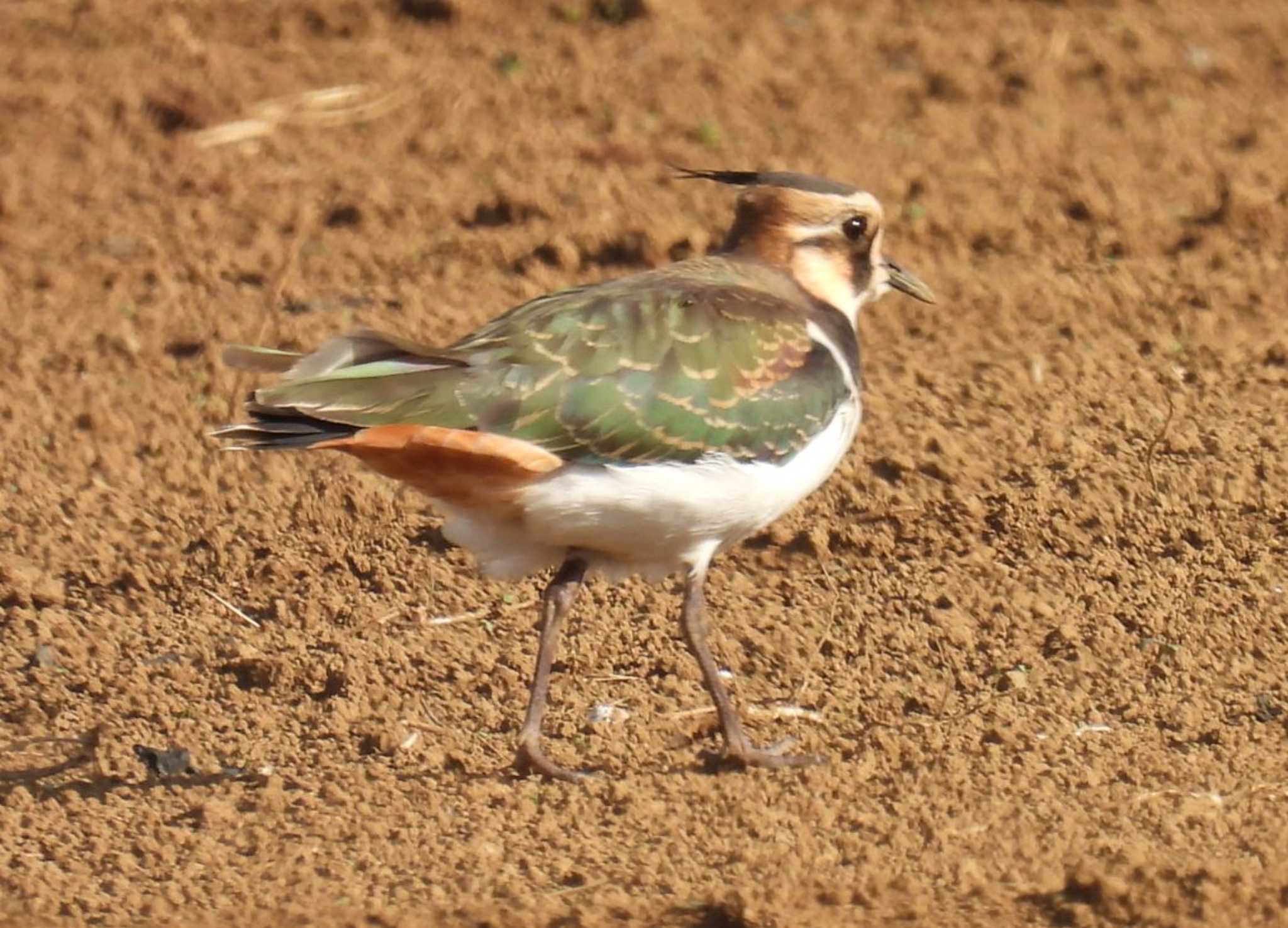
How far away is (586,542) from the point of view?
21.8 feet

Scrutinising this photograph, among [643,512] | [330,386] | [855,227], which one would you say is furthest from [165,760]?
[855,227]

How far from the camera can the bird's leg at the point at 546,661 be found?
672 centimetres

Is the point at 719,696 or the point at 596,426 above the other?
the point at 596,426

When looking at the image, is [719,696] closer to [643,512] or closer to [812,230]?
[643,512]

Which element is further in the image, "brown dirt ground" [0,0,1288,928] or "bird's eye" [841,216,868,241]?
"bird's eye" [841,216,868,241]

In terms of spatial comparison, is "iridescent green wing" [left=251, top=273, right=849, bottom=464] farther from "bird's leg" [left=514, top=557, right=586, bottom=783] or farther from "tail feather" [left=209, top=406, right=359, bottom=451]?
"bird's leg" [left=514, top=557, right=586, bottom=783]

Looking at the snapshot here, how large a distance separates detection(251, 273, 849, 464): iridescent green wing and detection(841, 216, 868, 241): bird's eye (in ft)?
1.73

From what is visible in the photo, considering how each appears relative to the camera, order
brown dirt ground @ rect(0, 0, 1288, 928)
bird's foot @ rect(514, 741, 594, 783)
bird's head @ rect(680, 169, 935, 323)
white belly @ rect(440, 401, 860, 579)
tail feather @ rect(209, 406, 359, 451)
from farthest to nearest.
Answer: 1. bird's head @ rect(680, 169, 935, 323)
2. bird's foot @ rect(514, 741, 594, 783)
3. white belly @ rect(440, 401, 860, 579)
4. tail feather @ rect(209, 406, 359, 451)
5. brown dirt ground @ rect(0, 0, 1288, 928)

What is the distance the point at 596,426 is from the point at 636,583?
1.55 meters

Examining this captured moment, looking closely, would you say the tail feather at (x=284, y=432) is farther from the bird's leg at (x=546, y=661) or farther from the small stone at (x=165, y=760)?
the small stone at (x=165, y=760)

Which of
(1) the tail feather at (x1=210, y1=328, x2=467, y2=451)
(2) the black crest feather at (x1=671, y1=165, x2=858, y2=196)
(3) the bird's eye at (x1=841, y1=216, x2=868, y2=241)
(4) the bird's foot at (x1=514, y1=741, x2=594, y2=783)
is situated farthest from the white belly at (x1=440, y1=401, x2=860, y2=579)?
(2) the black crest feather at (x1=671, y1=165, x2=858, y2=196)

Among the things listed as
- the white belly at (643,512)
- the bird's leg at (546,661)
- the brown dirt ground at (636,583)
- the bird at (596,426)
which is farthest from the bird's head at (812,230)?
the bird's leg at (546,661)

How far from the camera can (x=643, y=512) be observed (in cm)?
654

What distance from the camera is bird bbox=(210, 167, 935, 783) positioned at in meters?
6.43
